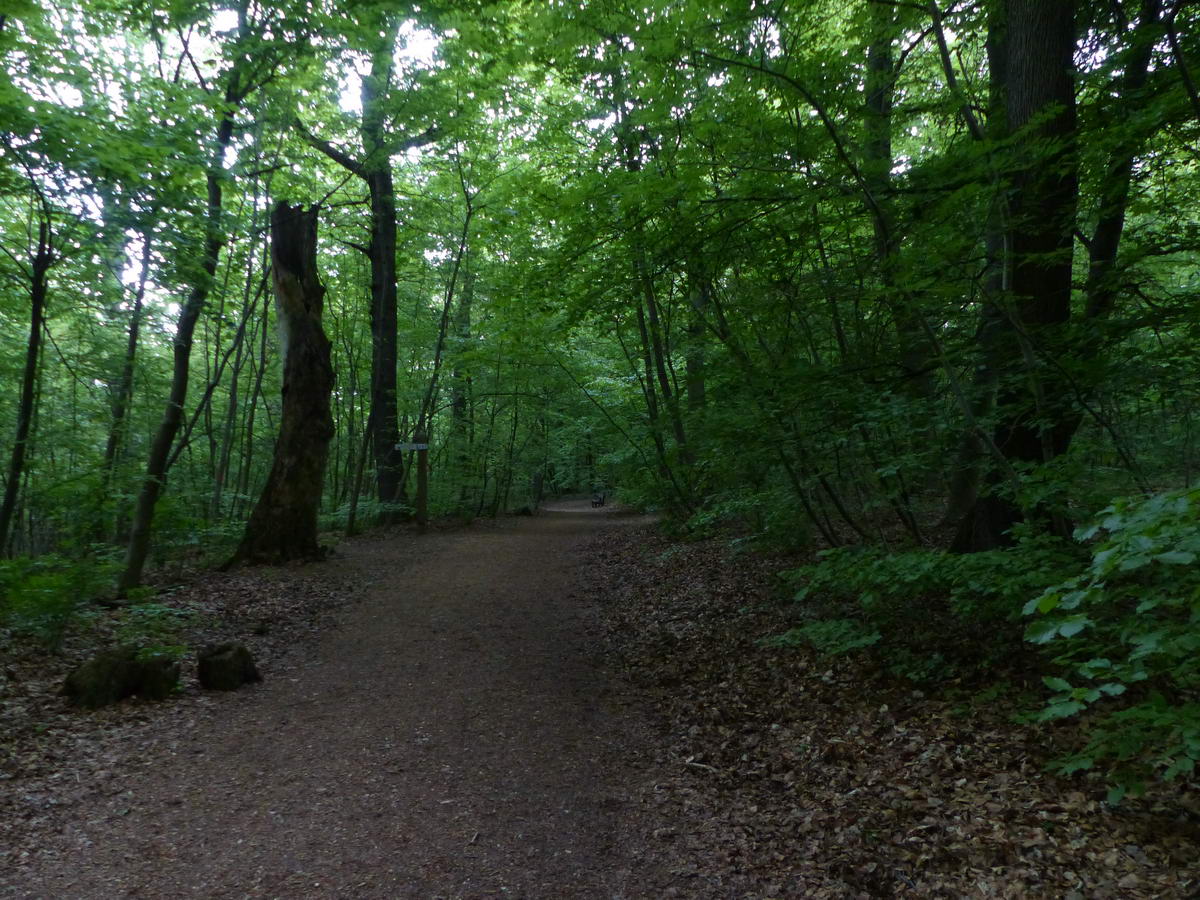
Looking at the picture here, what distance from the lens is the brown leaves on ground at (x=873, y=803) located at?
3.14m

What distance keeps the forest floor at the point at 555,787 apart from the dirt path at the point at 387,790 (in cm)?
2

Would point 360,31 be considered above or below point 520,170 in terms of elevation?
below

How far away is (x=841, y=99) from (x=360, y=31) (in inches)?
233

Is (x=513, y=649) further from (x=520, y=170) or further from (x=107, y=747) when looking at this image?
(x=520, y=170)

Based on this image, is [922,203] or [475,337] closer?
[922,203]

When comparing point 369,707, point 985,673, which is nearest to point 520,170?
point 369,707

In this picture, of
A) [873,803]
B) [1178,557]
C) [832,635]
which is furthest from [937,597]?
[1178,557]

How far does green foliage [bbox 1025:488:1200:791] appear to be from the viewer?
2242 mm

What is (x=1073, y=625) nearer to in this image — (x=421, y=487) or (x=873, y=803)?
(x=873, y=803)

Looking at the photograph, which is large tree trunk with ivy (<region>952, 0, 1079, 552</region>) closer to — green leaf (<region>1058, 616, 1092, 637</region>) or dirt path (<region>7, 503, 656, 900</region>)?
green leaf (<region>1058, 616, 1092, 637</region>)

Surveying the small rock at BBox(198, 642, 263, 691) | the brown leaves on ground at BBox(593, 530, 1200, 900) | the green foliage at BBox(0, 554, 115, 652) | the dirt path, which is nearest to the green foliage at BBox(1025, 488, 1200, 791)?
the brown leaves on ground at BBox(593, 530, 1200, 900)

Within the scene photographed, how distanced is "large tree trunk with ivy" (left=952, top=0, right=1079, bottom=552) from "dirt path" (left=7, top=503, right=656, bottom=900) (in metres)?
3.54

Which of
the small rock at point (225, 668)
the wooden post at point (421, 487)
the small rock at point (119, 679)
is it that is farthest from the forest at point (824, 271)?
the wooden post at point (421, 487)

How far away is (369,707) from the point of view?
582 centimetres
